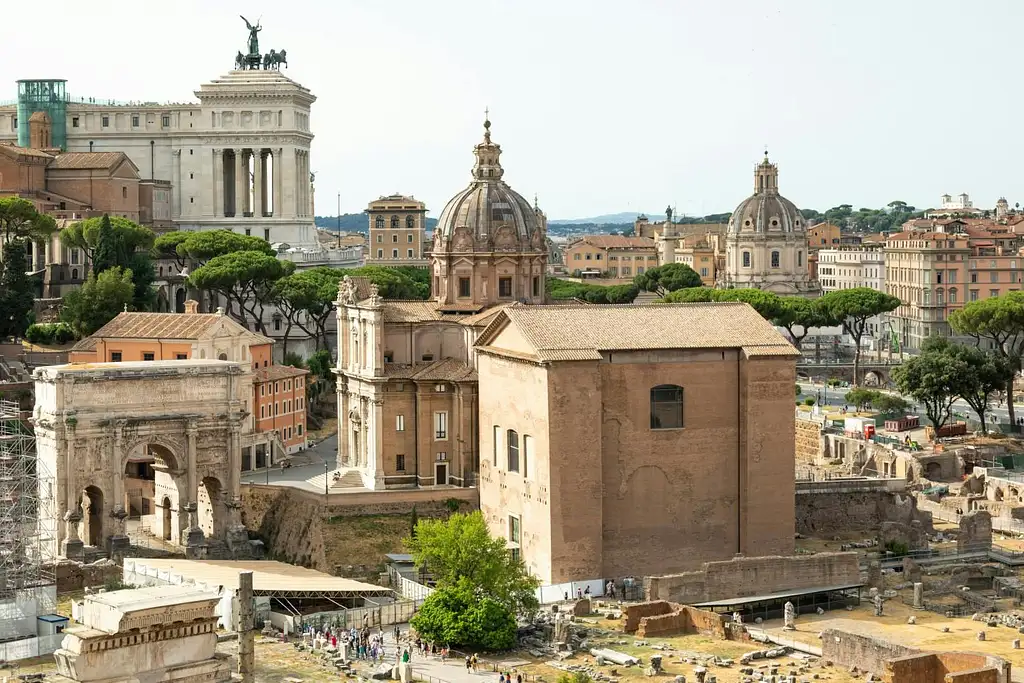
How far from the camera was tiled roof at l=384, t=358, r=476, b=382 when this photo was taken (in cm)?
6138

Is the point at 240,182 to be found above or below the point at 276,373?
above

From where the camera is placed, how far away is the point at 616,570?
176ft

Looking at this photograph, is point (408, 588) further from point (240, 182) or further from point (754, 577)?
point (240, 182)

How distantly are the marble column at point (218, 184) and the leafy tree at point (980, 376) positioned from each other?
4419 centimetres

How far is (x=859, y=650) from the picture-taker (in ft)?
142

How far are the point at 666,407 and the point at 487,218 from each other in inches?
513

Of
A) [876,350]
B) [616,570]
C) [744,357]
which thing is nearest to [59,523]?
[616,570]

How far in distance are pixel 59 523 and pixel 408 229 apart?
7579cm

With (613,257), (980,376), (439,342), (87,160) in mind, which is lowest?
(980,376)

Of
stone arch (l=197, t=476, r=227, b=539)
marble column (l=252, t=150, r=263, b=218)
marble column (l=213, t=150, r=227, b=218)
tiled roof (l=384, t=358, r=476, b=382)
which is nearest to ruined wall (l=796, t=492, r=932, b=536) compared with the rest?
tiled roof (l=384, t=358, r=476, b=382)

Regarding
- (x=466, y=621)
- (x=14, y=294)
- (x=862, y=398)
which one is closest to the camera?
(x=466, y=621)

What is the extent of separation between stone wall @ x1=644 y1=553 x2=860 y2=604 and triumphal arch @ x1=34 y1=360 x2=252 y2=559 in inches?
658

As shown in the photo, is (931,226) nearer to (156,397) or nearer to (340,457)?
(340,457)

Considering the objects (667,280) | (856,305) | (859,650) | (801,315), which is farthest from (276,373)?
(667,280)
